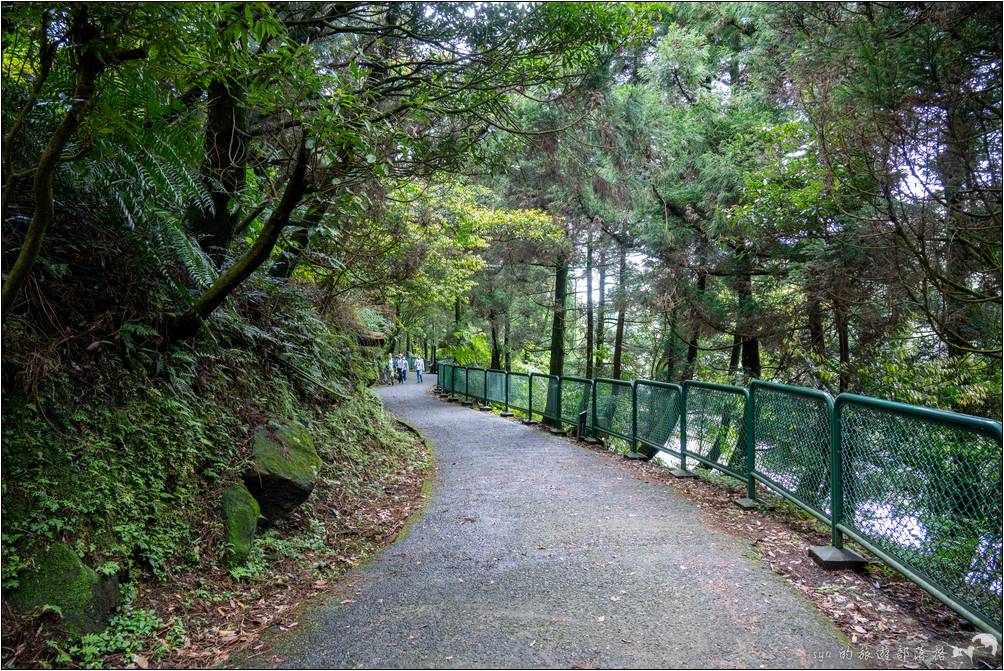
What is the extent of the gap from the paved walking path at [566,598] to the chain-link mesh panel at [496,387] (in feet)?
30.8

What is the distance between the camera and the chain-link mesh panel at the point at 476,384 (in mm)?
17594

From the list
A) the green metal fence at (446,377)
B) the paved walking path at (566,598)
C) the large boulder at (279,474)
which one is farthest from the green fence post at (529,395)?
the large boulder at (279,474)

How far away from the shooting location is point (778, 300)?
9867 mm

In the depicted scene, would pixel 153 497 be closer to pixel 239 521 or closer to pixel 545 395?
pixel 239 521

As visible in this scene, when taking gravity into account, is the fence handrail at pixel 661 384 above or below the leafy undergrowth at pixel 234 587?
above

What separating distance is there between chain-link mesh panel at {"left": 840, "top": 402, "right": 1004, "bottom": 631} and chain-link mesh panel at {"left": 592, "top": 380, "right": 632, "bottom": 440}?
493cm

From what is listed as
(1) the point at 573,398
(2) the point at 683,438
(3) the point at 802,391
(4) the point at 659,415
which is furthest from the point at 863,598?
(1) the point at 573,398

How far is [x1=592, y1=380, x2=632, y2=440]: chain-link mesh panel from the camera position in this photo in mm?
9023

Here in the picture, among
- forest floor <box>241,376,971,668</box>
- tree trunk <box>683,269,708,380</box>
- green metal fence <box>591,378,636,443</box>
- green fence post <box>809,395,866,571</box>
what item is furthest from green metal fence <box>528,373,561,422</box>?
green fence post <box>809,395,866,571</box>

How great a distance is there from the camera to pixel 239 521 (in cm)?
431

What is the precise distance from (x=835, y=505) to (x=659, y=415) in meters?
3.76

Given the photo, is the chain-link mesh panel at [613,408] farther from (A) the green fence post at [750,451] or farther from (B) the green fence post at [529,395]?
(B) the green fence post at [529,395]

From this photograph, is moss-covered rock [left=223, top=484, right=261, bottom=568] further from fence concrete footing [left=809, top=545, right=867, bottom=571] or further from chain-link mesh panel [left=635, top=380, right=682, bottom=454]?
chain-link mesh panel [left=635, top=380, right=682, bottom=454]

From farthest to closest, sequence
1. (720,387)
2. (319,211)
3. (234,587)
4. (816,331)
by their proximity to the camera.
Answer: (816,331) < (720,387) < (319,211) < (234,587)
